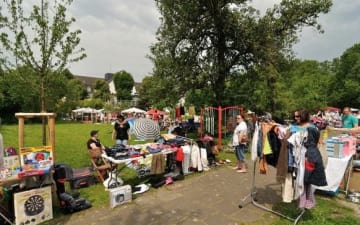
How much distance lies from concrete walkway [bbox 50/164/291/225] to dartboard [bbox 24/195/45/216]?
1.63 feet

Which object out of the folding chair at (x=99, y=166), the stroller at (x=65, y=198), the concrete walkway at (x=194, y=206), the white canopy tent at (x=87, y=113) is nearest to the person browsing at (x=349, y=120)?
the concrete walkway at (x=194, y=206)

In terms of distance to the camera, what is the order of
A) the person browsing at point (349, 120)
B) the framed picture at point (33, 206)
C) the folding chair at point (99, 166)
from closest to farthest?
the framed picture at point (33, 206), the folding chair at point (99, 166), the person browsing at point (349, 120)

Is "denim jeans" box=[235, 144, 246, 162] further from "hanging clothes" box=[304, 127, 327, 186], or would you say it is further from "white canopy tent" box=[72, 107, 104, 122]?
"white canopy tent" box=[72, 107, 104, 122]

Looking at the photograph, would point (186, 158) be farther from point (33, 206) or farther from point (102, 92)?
point (102, 92)

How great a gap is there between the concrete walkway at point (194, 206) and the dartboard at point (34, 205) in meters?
0.50

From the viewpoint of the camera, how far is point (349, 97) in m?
40.7

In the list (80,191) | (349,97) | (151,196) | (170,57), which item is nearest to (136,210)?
(151,196)

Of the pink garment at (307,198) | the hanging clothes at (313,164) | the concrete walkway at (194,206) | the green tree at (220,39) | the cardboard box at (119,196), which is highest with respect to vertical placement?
the green tree at (220,39)

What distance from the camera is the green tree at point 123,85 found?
53.1 metres

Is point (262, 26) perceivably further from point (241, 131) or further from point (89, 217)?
point (89, 217)

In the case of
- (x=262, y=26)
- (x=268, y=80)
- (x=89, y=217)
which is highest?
(x=262, y=26)

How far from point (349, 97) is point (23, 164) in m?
47.0

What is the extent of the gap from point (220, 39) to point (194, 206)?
1158 centimetres

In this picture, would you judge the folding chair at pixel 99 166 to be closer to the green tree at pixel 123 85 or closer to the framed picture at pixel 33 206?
the framed picture at pixel 33 206
